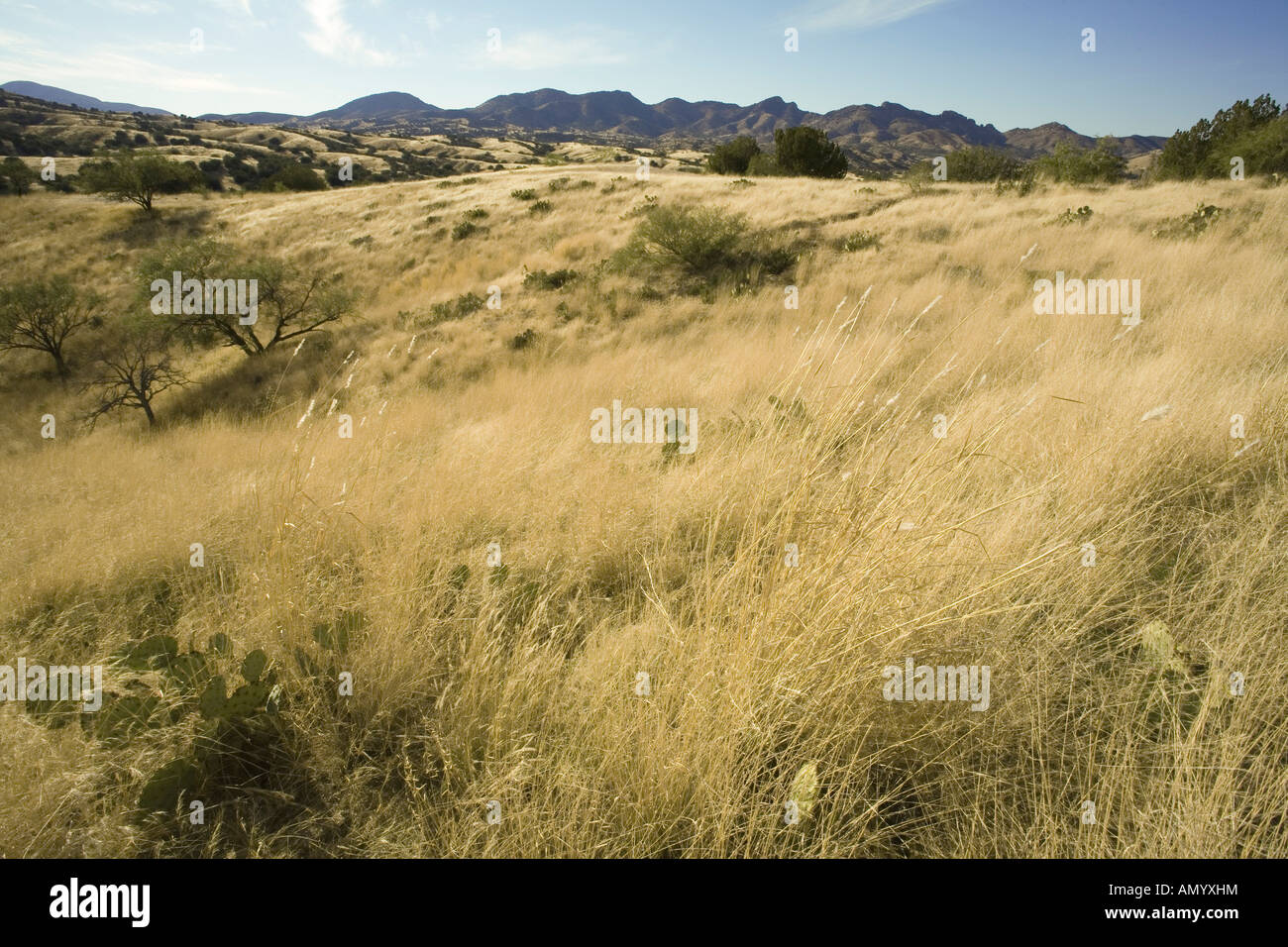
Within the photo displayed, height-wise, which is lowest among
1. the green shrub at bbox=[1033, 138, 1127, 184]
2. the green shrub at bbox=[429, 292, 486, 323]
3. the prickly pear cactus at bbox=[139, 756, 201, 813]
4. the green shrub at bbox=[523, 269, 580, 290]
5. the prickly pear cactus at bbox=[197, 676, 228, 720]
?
the prickly pear cactus at bbox=[139, 756, 201, 813]

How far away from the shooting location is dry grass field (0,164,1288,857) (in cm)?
150

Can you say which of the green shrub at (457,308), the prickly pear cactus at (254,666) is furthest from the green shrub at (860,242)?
the prickly pear cactus at (254,666)

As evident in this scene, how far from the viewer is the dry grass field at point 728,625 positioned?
1.50 m

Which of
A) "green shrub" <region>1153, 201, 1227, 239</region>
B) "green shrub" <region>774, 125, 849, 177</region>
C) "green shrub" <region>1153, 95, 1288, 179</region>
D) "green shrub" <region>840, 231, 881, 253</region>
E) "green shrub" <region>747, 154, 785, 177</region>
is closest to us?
"green shrub" <region>1153, 201, 1227, 239</region>

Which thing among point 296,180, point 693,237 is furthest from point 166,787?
point 296,180

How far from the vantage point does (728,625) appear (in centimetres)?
190

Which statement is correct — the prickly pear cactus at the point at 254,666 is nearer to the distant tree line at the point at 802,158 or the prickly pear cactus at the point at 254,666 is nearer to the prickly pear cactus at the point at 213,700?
the prickly pear cactus at the point at 213,700

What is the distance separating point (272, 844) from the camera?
155 centimetres

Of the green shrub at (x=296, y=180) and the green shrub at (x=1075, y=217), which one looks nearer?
the green shrub at (x=1075, y=217)

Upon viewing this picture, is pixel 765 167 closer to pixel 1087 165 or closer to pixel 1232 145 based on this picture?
pixel 1087 165

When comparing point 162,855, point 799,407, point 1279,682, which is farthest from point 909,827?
point 799,407

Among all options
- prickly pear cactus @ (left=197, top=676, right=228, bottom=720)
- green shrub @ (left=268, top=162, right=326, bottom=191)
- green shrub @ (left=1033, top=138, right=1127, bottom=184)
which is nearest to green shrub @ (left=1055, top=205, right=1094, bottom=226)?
green shrub @ (left=1033, top=138, right=1127, bottom=184)

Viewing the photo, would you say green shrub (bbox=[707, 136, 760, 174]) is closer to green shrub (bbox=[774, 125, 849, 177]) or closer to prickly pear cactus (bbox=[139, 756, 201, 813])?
green shrub (bbox=[774, 125, 849, 177])
